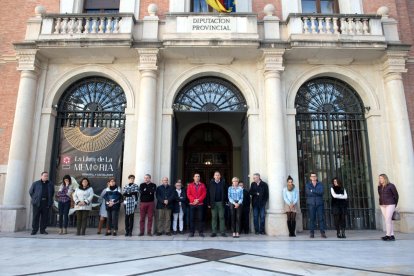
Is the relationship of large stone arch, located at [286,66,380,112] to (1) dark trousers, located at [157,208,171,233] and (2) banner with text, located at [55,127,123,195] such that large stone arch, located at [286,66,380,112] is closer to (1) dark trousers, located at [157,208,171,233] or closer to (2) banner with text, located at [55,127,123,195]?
(1) dark trousers, located at [157,208,171,233]

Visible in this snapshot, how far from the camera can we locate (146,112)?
9.59 metres

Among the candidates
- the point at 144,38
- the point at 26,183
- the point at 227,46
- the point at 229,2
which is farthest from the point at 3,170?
the point at 229,2

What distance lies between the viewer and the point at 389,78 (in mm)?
10172

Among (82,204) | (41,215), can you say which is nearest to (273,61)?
(82,204)

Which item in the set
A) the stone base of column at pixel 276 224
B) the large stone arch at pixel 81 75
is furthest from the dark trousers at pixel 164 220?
the large stone arch at pixel 81 75

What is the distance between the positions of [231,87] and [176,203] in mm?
4683

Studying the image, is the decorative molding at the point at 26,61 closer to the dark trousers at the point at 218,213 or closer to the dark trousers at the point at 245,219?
the dark trousers at the point at 218,213

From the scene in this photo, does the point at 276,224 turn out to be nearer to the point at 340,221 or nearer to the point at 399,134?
the point at 340,221

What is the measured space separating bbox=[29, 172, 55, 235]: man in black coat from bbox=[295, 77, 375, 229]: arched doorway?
8.17m

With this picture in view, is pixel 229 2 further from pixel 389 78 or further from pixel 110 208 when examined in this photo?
pixel 110 208

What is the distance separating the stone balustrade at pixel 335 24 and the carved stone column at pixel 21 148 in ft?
29.6

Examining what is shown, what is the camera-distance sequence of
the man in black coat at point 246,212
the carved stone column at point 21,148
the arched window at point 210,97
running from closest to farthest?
the carved stone column at point 21,148, the man in black coat at point 246,212, the arched window at point 210,97

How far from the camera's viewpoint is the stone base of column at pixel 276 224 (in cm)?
870

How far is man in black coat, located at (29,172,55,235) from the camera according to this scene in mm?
8609
